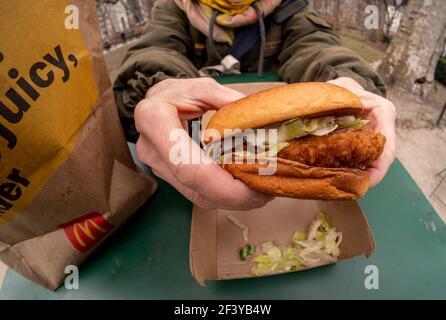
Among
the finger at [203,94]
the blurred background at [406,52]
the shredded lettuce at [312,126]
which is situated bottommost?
the blurred background at [406,52]

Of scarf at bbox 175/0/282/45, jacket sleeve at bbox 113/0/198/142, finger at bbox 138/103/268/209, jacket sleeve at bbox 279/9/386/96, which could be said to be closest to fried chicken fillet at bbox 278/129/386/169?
finger at bbox 138/103/268/209

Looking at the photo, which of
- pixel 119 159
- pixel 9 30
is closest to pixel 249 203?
pixel 119 159

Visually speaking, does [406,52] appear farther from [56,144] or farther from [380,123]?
[56,144]

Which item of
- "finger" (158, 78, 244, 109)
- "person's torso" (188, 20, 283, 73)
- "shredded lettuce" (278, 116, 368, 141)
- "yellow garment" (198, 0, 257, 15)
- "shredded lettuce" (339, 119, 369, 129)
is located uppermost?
"yellow garment" (198, 0, 257, 15)

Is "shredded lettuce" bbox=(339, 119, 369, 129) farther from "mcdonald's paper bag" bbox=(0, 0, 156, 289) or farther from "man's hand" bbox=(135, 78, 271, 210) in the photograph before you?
"mcdonald's paper bag" bbox=(0, 0, 156, 289)

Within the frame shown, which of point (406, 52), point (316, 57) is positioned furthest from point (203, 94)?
point (406, 52)

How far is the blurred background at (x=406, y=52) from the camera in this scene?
2.04 meters

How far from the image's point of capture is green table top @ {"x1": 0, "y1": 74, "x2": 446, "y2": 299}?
0.79m

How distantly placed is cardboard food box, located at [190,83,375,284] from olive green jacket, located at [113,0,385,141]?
1.49 feet

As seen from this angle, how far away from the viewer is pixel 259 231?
38.4 inches

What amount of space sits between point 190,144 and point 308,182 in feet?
0.91

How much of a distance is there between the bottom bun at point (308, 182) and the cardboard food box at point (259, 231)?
0.17 m

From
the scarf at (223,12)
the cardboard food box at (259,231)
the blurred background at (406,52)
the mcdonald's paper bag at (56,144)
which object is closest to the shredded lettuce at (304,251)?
the cardboard food box at (259,231)

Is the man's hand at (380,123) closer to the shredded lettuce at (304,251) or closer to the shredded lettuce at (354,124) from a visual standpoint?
the shredded lettuce at (354,124)
